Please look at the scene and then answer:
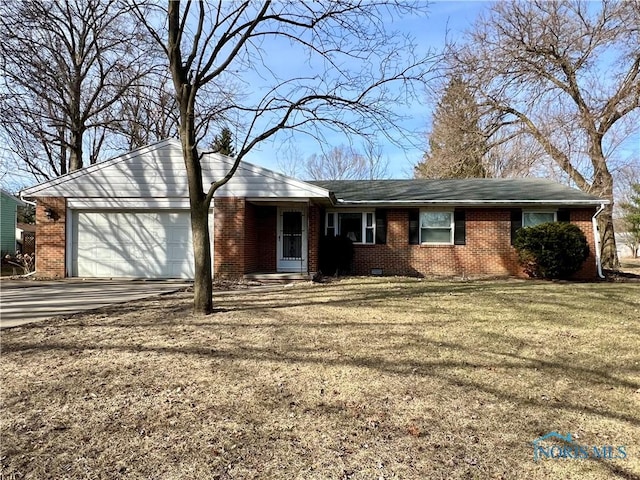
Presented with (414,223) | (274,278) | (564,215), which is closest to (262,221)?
(274,278)

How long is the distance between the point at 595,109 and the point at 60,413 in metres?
21.3

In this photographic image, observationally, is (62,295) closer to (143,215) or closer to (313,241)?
(143,215)

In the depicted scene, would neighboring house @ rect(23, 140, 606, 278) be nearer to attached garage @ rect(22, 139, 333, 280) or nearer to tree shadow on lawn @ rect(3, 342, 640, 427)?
attached garage @ rect(22, 139, 333, 280)

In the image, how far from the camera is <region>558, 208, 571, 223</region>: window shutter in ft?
45.9

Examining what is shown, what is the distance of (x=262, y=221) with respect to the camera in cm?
1436

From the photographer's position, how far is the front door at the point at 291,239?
14102 millimetres

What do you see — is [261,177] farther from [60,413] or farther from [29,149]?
[29,149]

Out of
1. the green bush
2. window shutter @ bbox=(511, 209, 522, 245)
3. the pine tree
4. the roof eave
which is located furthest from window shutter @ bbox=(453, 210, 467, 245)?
the pine tree

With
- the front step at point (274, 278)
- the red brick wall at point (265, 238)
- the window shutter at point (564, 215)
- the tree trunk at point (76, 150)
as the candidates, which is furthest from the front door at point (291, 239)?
the tree trunk at point (76, 150)

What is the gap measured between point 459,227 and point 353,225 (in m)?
3.52

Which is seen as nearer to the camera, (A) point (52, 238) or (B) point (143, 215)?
(A) point (52, 238)

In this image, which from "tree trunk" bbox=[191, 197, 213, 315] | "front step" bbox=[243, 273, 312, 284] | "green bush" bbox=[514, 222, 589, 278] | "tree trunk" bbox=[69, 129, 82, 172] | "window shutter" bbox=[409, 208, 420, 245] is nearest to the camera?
"tree trunk" bbox=[191, 197, 213, 315]

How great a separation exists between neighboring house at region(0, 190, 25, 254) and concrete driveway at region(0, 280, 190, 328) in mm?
17264

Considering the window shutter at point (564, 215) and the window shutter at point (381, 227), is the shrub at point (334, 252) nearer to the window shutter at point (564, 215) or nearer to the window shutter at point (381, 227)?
the window shutter at point (381, 227)
